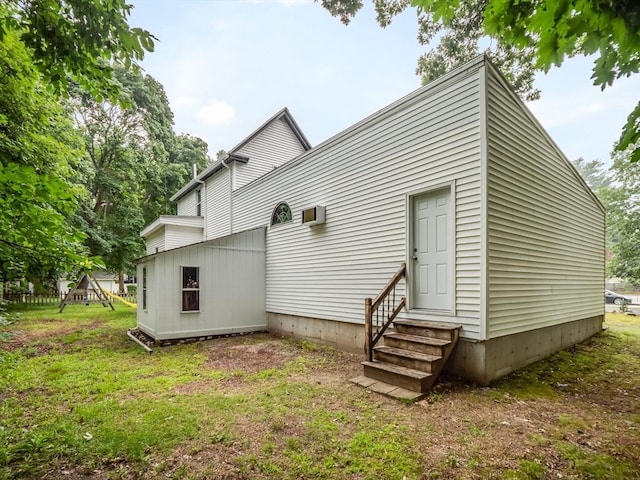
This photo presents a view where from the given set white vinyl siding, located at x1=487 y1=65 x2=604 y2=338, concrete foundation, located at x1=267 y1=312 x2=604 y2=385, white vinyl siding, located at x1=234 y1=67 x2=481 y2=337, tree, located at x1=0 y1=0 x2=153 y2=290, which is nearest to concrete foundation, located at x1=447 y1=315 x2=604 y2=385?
concrete foundation, located at x1=267 y1=312 x2=604 y2=385

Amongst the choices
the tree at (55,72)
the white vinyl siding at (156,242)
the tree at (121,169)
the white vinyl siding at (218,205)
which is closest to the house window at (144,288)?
the white vinyl siding at (218,205)

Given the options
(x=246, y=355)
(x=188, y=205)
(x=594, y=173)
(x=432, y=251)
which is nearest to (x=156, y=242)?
(x=188, y=205)

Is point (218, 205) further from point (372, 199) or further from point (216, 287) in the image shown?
point (372, 199)

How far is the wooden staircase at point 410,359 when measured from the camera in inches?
161

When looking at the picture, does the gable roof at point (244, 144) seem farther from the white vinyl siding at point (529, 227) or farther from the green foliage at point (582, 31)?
the green foliage at point (582, 31)

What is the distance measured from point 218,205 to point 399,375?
10006mm

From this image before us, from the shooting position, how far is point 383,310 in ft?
17.5

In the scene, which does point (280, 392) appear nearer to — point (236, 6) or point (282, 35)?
point (236, 6)

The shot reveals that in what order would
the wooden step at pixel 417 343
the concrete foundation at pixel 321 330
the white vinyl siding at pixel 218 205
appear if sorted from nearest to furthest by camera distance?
the wooden step at pixel 417 343 → the concrete foundation at pixel 321 330 → the white vinyl siding at pixel 218 205

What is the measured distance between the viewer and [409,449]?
2824mm

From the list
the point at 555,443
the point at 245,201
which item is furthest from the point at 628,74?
the point at 245,201

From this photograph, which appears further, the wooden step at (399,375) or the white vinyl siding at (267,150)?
the white vinyl siding at (267,150)

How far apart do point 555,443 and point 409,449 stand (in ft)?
4.69

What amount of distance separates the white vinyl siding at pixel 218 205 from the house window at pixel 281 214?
10.1 feet
